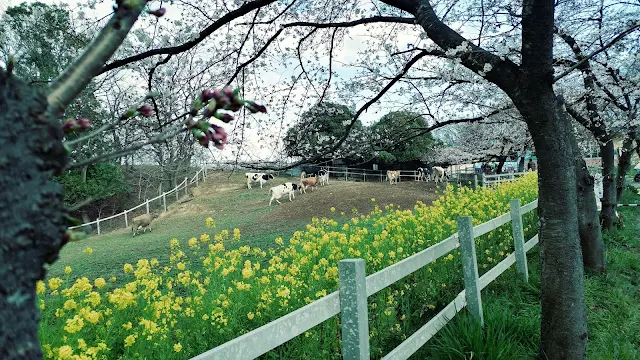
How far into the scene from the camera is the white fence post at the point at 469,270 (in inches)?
170

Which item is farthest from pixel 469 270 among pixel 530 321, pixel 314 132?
pixel 314 132

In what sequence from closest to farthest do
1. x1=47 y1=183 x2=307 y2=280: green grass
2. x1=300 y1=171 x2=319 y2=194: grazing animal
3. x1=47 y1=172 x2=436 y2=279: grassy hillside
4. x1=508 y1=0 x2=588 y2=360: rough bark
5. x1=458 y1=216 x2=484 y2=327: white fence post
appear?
x1=508 y1=0 x2=588 y2=360: rough bark
x1=458 y1=216 x2=484 y2=327: white fence post
x1=47 y1=183 x2=307 y2=280: green grass
x1=47 y1=172 x2=436 y2=279: grassy hillside
x1=300 y1=171 x2=319 y2=194: grazing animal

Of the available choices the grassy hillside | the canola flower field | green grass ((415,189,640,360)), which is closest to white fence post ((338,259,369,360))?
the canola flower field

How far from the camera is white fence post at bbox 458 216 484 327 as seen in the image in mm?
4316

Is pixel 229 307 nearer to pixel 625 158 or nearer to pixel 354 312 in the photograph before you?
pixel 354 312

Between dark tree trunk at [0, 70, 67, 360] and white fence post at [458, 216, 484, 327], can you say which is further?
white fence post at [458, 216, 484, 327]

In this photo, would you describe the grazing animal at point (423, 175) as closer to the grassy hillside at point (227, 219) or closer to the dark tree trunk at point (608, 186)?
the grassy hillside at point (227, 219)

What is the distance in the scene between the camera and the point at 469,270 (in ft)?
14.3

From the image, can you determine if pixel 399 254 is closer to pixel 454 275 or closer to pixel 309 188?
pixel 454 275

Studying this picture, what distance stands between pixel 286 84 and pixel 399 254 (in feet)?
9.69

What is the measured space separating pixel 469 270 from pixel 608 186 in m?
6.85

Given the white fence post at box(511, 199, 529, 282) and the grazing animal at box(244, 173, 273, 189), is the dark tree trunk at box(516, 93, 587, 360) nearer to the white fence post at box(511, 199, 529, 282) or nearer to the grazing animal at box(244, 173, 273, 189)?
the white fence post at box(511, 199, 529, 282)

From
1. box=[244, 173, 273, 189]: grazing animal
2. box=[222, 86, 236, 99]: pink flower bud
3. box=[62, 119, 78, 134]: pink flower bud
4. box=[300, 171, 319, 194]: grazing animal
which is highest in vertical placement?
box=[222, 86, 236, 99]: pink flower bud

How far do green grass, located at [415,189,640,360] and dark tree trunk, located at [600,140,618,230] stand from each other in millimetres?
1940
